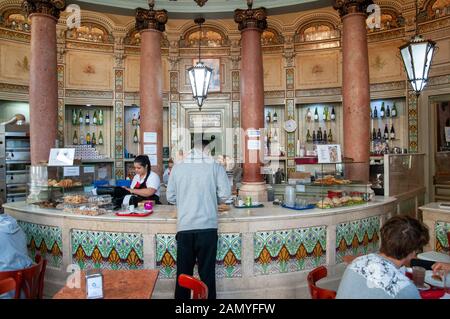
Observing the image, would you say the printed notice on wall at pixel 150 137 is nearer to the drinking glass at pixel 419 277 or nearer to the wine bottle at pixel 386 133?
the drinking glass at pixel 419 277

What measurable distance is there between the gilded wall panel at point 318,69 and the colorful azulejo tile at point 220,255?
22.8 ft

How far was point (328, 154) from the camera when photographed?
5016mm

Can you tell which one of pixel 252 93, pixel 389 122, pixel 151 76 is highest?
pixel 151 76

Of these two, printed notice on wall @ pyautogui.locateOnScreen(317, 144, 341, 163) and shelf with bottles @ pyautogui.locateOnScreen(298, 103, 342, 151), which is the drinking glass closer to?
printed notice on wall @ pyautogui.locateOnScreen(317, 144, 341, 163)

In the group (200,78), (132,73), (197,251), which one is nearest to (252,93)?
(200,78)

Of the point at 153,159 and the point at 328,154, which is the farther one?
the point at 153,159

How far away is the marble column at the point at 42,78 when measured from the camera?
20.6 feet

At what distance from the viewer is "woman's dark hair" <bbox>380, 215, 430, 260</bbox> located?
2.28 m

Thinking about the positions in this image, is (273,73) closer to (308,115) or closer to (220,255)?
(308,115)

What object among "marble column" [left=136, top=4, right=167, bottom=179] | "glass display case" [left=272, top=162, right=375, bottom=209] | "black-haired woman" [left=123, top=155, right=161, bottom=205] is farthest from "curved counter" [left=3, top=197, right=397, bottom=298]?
"marble column" [left=136, top=4, right=167, bottom=179]

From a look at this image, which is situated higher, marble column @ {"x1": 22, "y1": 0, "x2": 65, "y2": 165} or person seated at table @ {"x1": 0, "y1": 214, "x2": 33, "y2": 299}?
marble column @ {"x1": 22, "y1": 0, "x2": 65, "y2": 165}

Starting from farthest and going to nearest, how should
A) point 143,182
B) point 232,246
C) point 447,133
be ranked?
point 447,133 → point 143,182 → point 232,246

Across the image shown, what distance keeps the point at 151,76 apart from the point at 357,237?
4.78 meters

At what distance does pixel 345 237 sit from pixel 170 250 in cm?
214
